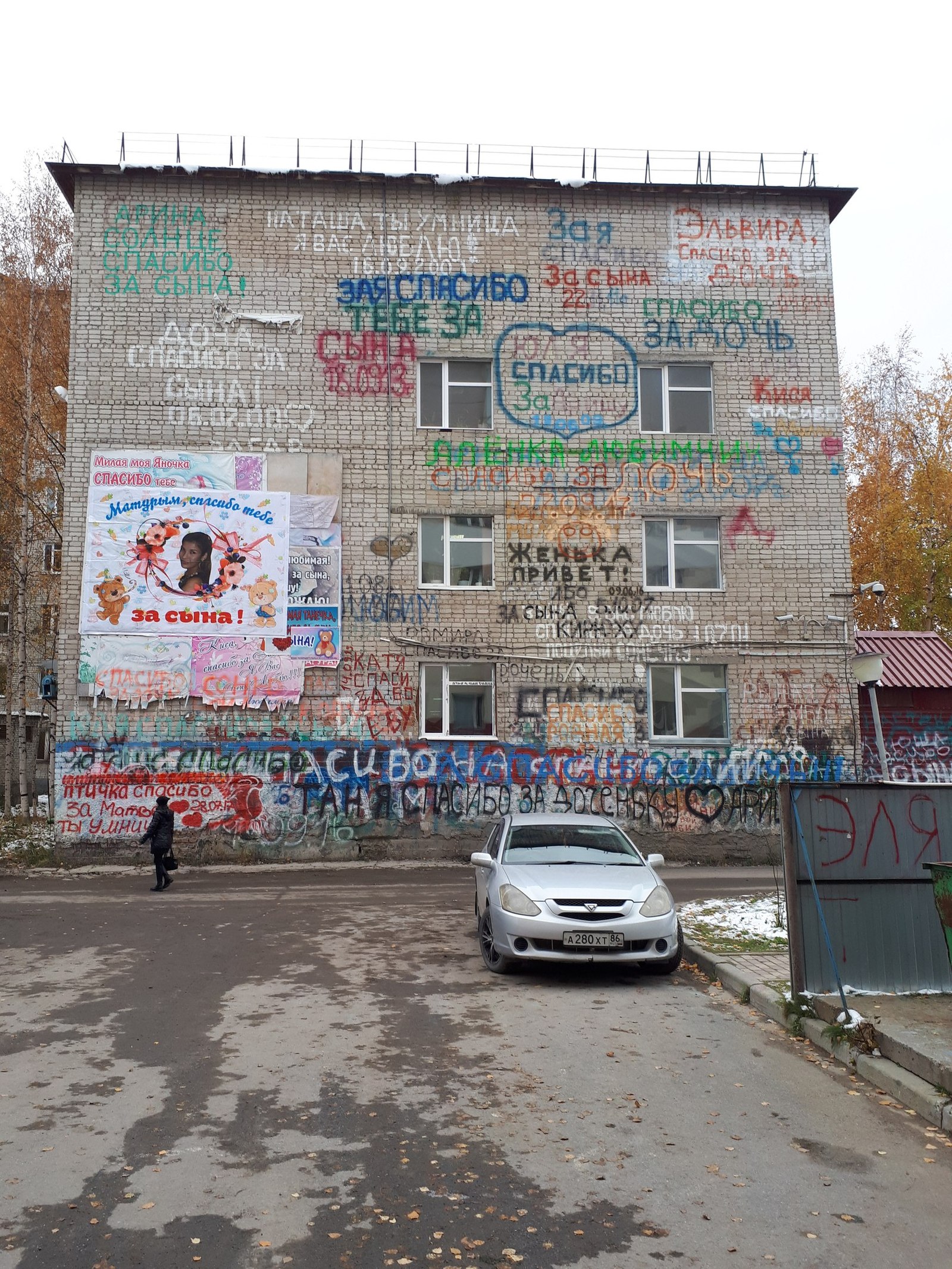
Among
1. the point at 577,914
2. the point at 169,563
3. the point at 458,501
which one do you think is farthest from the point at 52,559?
the point at 577,914

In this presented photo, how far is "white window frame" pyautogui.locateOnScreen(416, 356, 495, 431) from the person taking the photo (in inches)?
816

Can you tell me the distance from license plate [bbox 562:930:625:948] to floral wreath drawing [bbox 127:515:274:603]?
1227 centimetres

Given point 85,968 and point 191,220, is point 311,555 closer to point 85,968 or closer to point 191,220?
point 191,220

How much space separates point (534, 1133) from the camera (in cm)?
542

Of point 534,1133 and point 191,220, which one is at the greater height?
point 191,220

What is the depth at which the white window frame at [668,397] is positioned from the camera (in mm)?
21031

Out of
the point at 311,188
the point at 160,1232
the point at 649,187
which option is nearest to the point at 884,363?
the point at 649,187

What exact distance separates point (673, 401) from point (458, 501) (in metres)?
4.85

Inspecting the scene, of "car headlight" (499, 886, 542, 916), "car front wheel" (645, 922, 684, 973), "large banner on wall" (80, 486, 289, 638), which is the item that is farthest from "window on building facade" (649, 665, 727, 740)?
"car headlight" (499, 886, 542, 916)

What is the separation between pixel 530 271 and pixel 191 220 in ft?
22.1

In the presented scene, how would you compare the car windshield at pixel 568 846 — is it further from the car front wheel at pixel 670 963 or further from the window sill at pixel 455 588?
the window sill at pixel 455 588

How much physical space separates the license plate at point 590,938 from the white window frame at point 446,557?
11.7 m

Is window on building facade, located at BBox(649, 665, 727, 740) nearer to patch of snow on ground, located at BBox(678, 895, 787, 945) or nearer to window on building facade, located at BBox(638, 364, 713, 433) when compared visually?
window on building facade, located at BBox(638, 364, 713, 433)

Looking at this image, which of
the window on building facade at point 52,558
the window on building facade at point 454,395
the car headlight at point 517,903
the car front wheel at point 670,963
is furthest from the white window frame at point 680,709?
the window on building facade at point 52,558
